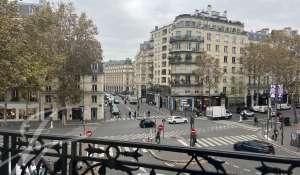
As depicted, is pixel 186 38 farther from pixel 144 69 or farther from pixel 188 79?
pixel 144 69

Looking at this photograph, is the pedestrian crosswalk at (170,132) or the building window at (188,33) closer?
the pedestrian crosswalk at (170,132)

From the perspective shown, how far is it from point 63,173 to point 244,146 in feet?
103

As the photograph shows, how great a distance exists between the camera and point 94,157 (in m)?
4.52

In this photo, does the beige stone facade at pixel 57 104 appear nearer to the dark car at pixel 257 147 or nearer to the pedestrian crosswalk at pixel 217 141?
the pedestrian crosswalk at pixel 217 141

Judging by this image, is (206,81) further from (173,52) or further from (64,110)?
(64,110)

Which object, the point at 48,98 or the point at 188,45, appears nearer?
the point at 48,98

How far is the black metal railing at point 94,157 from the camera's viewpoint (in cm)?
364

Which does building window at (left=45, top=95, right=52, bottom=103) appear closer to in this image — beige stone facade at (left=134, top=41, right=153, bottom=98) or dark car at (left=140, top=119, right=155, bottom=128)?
dark car at (left=140, top=119, right=155, bottom=128)

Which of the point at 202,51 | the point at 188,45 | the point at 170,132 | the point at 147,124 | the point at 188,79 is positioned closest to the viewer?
the point at 170,132

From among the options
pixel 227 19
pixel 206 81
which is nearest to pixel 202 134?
pixel 206 81

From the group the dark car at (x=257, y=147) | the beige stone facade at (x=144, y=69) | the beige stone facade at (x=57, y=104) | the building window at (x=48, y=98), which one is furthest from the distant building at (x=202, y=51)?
the dark car at (x=257, y=147)

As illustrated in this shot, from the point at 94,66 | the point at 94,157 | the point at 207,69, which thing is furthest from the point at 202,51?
the point at 94,157

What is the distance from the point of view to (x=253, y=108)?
3344 inches

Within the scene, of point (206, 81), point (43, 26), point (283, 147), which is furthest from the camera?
point (206, 81)
